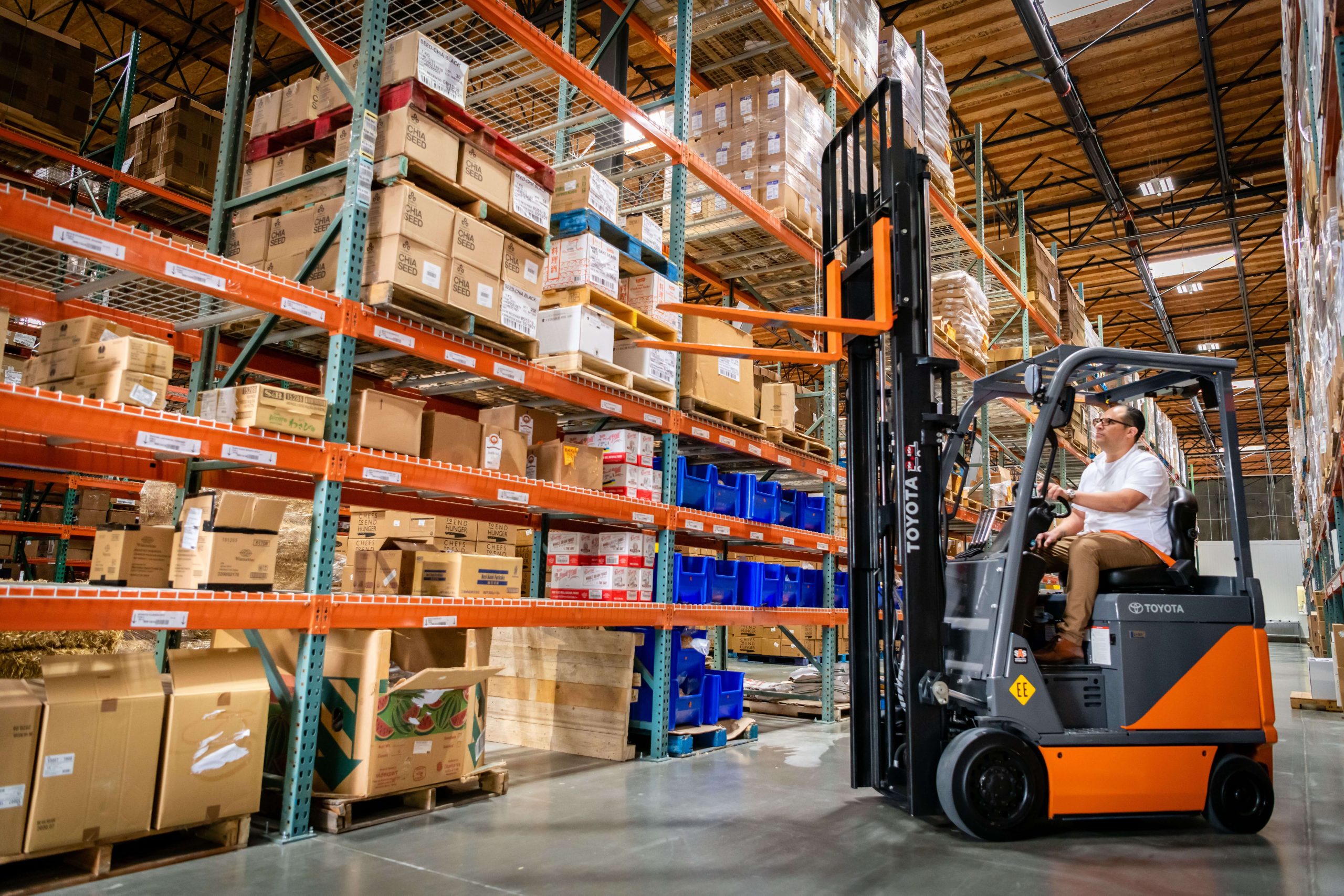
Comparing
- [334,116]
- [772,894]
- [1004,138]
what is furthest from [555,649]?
[1004,138]

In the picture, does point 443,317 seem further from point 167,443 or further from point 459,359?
point 167,443

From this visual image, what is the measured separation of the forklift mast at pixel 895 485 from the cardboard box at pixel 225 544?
10.2 ft

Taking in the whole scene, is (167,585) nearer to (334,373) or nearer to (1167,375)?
(334,373)

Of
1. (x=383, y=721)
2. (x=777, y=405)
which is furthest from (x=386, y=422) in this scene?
(x=777, y=405)

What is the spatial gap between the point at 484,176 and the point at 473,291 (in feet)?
2.28

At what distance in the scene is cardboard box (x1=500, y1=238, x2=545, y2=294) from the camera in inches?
199

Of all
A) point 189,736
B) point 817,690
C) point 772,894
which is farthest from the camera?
point 817,690

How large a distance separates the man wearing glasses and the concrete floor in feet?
3.52

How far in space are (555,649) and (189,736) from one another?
10.3ft

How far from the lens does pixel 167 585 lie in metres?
3.89

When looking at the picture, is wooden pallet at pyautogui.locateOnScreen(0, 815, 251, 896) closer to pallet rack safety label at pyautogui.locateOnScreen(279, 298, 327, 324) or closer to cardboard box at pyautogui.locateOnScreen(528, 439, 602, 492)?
pallet rack safety label at pyautogui.locateOnScreen(279, 298, 327, 324)

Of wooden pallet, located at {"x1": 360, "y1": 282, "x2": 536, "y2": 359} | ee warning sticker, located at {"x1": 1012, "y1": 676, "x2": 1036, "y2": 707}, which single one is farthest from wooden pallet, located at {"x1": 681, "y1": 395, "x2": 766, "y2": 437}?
ee warning sticker, located at {"x1": 1012, "y1": 676, "x2": 1036, "y2": 707}

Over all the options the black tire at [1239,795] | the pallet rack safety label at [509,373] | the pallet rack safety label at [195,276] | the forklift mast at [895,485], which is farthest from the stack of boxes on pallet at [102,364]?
the black tire at [1239,795]

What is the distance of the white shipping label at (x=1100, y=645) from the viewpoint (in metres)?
4.46
